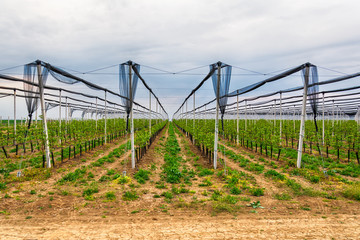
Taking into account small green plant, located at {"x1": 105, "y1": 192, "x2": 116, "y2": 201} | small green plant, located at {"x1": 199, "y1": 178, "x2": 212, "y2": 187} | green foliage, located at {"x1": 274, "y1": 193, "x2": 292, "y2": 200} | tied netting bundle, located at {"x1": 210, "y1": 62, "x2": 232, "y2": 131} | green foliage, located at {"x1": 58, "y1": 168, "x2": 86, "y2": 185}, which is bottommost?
green foliage, located at {"x1": 274, "y1": 193, "x2": 292, "y2": 200}

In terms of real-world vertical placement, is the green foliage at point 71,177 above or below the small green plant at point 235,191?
above

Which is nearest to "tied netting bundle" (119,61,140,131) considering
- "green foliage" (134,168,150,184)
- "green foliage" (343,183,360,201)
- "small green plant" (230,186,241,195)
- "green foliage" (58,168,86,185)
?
"green foliage" (134,168,150,184)

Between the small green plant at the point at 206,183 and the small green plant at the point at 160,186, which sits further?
the small green plant at the point at 206,183

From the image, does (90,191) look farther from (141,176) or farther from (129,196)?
(141,176)

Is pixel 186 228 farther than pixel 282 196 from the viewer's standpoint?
No

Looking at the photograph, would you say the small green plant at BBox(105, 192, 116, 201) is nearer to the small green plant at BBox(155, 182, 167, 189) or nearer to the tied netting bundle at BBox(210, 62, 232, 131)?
the small green plant at BBox(155, 182, 167, 189)

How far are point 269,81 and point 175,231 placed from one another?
8379 mm

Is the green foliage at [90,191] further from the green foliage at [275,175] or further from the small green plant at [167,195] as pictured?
the green foliage at [275,175]

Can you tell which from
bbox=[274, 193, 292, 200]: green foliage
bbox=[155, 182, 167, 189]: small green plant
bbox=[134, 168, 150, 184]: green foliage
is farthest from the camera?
bbox=[134, 168, 150, 184]: green foliage

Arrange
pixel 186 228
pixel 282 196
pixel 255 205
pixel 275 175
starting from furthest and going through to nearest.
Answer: pixel 275 175
pixel 282 196
pixel 255 205
pixel 186 228

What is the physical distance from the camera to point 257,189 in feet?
22.2

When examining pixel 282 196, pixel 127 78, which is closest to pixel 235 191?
pixel 282 196

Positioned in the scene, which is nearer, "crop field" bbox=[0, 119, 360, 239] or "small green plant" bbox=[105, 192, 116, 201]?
"crop field" bbox=[0, 119, 360, 239]

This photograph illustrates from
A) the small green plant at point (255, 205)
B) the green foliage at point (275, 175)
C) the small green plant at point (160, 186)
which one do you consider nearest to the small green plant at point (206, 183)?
the small green plant at point (160, 186)
